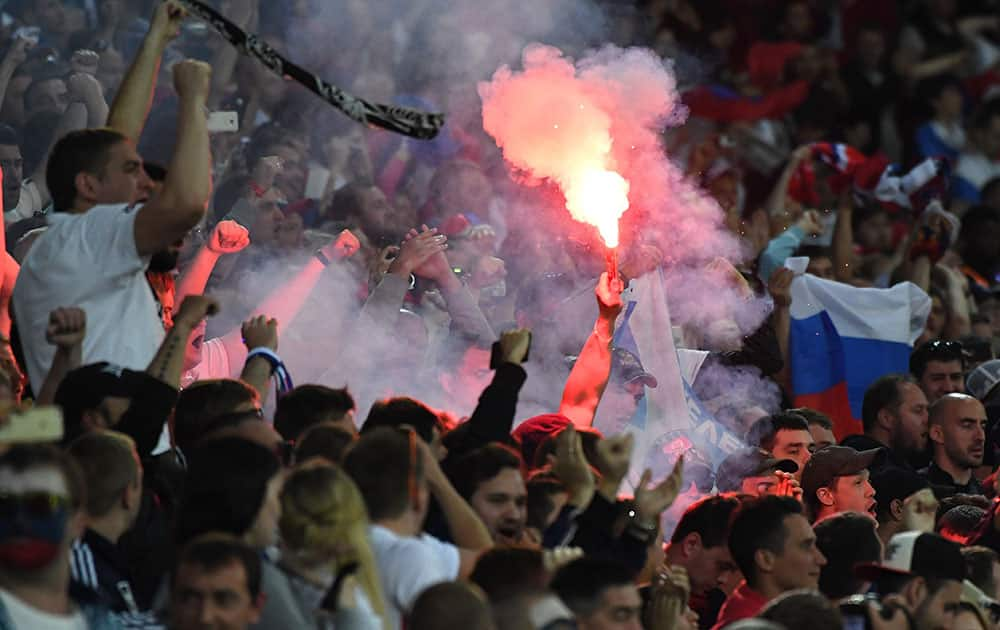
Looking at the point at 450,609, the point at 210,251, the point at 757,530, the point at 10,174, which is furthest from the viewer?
the point at 10,174

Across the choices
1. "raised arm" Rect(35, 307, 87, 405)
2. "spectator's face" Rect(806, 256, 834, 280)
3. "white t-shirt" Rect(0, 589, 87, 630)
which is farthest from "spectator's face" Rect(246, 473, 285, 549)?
"spectator's face" Rect(806, 256, 834, 280)

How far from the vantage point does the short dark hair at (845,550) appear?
662 centimetres

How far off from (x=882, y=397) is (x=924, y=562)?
3289 millimetres

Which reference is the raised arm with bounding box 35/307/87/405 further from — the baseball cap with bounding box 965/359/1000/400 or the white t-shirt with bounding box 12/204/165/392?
the baseball cap with bounding box 965/359/1000/400

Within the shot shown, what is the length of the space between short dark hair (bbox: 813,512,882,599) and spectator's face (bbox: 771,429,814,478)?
1.62 metres

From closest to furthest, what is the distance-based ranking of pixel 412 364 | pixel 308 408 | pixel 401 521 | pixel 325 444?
pixel 401 521 → pixel 325 444 → pixel 308 408 → pixel 412 364

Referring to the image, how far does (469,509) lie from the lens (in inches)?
220

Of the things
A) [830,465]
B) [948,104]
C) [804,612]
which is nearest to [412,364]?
[830,465]

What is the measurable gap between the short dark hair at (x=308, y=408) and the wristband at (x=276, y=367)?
0.23 metres

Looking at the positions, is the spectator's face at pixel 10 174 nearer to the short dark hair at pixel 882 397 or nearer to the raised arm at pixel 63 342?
the raised arm at pixel 63 342

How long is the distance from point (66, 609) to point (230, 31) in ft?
8.48

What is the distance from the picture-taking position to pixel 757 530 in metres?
6.53

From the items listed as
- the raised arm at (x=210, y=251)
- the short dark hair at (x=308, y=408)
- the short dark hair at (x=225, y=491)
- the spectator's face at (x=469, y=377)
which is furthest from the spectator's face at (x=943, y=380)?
the short dark hair at (x=225, y=491)

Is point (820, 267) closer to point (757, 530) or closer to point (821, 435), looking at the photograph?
point (821, 435)
